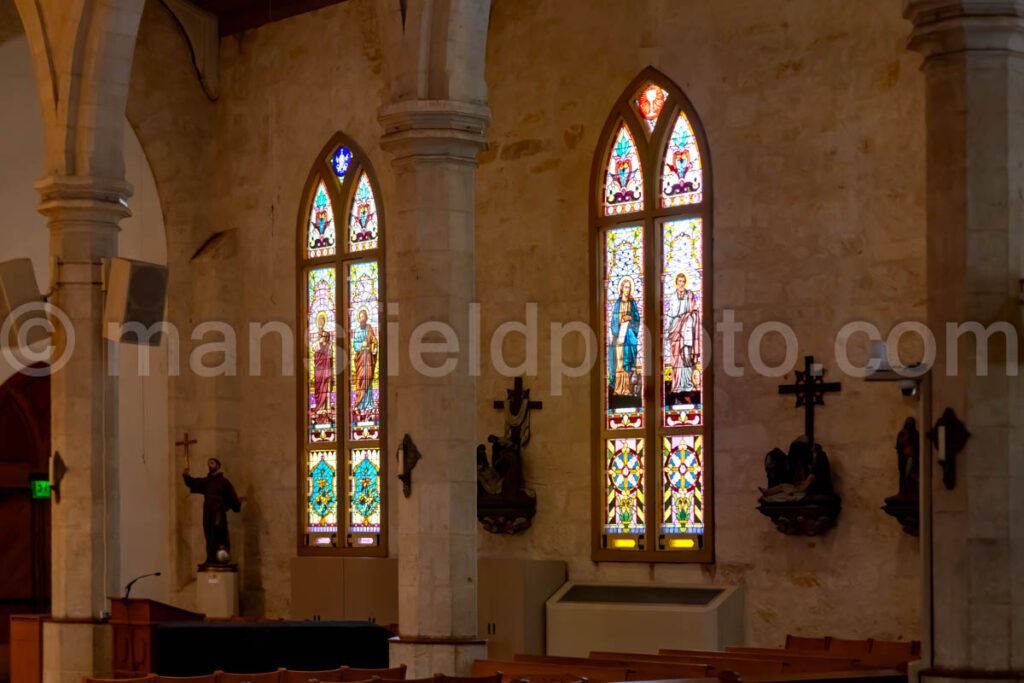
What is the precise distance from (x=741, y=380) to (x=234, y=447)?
6.47 m

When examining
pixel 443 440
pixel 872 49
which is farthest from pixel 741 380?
pixel 443 440

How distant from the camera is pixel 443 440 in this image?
404 inches

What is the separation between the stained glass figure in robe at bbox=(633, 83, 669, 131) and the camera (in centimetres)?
1448

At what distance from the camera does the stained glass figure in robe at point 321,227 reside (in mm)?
17406

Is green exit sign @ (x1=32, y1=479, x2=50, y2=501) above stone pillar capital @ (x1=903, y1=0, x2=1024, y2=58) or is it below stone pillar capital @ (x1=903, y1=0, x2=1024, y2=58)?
below

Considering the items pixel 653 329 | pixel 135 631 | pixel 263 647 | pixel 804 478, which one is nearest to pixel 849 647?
pixel 804 478

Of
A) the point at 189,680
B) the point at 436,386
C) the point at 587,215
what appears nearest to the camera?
the point at 189,680

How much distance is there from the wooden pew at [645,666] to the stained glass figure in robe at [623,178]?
5.03 meters

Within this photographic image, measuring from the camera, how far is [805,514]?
12.9m

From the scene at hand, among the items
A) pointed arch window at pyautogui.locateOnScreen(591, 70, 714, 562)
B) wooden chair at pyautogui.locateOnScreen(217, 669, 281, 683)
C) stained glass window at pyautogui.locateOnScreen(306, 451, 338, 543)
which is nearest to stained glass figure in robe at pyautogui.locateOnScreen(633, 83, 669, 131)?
pointed arch window at pyautogui.locateOnScreen(591, 70, 714, 562)

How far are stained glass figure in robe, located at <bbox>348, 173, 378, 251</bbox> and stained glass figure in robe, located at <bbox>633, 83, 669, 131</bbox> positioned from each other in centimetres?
354

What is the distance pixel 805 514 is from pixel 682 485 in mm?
1478

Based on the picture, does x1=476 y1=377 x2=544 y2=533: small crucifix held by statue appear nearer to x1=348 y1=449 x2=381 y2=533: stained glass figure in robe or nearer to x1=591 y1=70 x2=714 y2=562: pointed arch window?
x1=591 y1=70 x2=714 y2=562: pointed arch window

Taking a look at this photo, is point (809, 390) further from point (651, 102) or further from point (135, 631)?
point (135, 631)
